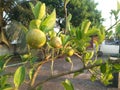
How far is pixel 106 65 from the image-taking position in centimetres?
67

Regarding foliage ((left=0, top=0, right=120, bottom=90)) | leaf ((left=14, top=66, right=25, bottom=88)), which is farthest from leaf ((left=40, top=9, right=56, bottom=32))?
leaf ((left=14, top=66, right=25, bottom=88))

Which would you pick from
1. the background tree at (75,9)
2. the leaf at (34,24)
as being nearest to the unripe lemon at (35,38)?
the leaf at (34,24)

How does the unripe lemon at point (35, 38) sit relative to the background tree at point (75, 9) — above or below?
below

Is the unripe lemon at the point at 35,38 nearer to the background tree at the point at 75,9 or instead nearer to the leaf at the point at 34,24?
the leaf at the point at 34,24

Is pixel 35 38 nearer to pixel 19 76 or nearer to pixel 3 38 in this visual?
pixel 19 76

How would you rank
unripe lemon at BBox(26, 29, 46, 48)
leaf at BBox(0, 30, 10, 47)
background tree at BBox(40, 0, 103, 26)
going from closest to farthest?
unripe lemon at BBox(26, 29, 46, 48), leaf at BBox(0, 30, 10, 47), background tree at BBox(40, 0, 103, 26)

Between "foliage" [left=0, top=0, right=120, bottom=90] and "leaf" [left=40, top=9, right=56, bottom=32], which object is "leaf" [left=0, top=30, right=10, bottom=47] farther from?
"leaf" [left=40, top=9, right=56, bottom=32]

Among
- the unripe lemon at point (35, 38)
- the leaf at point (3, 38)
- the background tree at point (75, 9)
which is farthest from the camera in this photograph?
the background tree at point (75, 9)

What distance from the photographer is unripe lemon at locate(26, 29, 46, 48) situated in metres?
0.53

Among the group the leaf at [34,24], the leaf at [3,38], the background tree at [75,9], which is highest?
the background tree at [75,9]

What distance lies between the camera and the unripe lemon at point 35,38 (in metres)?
0.53

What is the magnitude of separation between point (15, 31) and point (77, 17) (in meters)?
4.80

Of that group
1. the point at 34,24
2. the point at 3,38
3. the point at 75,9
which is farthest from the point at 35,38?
the point at 75,9

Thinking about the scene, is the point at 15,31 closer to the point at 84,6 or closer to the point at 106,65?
the point at 84,6
